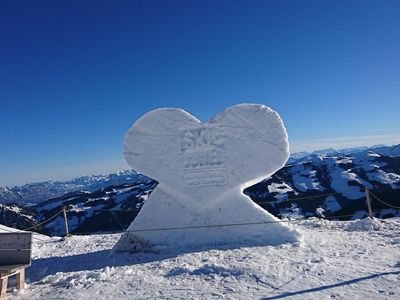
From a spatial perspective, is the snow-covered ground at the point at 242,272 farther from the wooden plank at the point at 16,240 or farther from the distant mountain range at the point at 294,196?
the distant mountain range at the point at 294,196

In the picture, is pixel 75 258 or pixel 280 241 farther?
pixel 75 258

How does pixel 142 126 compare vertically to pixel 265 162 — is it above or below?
above

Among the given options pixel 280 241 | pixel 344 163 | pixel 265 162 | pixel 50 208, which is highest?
pixel 265 162

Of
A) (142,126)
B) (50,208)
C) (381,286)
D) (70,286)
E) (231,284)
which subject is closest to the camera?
(381,286)

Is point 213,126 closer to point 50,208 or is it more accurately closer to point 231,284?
point 231,284

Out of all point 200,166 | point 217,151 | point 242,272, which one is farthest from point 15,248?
point 217,151

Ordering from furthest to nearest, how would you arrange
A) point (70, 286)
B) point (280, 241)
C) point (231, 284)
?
point (280, 241) → point (70, 286) → point (231, 284)

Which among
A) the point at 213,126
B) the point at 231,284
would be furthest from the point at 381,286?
the point at 213,126

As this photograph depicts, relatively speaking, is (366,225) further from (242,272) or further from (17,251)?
(17,251)
